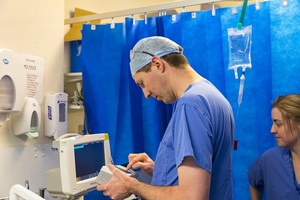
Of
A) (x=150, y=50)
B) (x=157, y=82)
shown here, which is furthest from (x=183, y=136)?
(x=150, y=50)

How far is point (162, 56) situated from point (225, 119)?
1.02 ft

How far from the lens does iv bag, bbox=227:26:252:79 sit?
5.16 feet

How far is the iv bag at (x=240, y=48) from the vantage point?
157 cm

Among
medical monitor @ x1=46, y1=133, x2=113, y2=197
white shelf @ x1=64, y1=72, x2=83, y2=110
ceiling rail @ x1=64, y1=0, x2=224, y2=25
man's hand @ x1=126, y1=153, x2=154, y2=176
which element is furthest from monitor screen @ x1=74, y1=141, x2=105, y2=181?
ceiling rail @ x1=64, y1=0, x2=224, y2=25

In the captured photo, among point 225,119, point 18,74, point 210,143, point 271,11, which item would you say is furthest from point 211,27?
point 18,74

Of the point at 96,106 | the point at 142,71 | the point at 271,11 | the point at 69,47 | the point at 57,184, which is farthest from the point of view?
the point at 69,47

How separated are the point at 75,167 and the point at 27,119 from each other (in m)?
0.43

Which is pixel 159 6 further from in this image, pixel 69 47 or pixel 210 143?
pixel 210 143

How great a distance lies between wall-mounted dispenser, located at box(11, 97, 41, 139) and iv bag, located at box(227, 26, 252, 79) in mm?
995

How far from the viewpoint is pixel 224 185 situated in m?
1.17

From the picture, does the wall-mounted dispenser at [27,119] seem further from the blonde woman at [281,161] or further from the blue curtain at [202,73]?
the blonde woman at [281,161]

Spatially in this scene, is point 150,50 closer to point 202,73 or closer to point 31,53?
point 202,73

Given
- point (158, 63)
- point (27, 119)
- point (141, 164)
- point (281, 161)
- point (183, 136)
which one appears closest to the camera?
point (183, 136)

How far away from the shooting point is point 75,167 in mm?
1431
